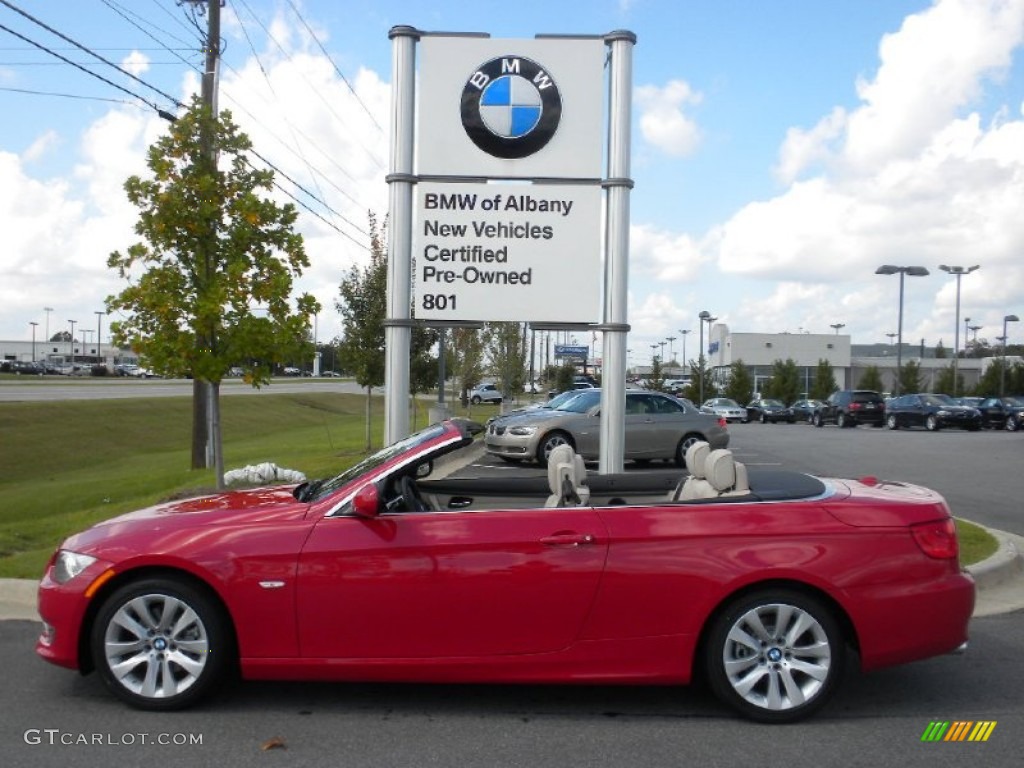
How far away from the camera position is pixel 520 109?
10.2m

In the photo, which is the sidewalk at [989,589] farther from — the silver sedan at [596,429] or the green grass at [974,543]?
the silver sedan at [596,429]

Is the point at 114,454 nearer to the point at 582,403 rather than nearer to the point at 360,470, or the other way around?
the point at 582,403

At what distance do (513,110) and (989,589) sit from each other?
6.29 m

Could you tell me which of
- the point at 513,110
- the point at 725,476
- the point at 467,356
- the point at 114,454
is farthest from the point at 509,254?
the point at 467,356

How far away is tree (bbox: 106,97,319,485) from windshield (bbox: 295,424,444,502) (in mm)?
4935

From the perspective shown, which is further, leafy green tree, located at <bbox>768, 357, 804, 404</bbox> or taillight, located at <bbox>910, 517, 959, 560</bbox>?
leafy green tree, located at <bbox>768, 357, 804, 404</bbox>

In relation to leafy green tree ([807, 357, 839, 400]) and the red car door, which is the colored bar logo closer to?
the red car door

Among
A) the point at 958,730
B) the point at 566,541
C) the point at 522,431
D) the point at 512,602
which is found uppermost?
the point at 566,541

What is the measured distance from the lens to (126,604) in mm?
4777

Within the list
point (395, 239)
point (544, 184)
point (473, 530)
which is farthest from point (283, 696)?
point (544, 184)

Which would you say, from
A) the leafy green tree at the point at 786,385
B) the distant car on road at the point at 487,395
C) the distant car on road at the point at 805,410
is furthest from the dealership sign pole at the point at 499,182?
the leafy green tree at the point at 786,385

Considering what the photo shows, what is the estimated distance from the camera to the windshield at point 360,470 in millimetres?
5258

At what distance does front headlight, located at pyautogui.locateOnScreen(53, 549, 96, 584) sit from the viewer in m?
4.85

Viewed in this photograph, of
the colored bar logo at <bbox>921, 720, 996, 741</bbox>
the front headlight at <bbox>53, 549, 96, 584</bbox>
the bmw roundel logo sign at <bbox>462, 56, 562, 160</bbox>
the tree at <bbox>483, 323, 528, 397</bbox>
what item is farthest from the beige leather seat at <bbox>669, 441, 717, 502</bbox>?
the tree at <bbox>483, 323, 528, 397</bbox>
